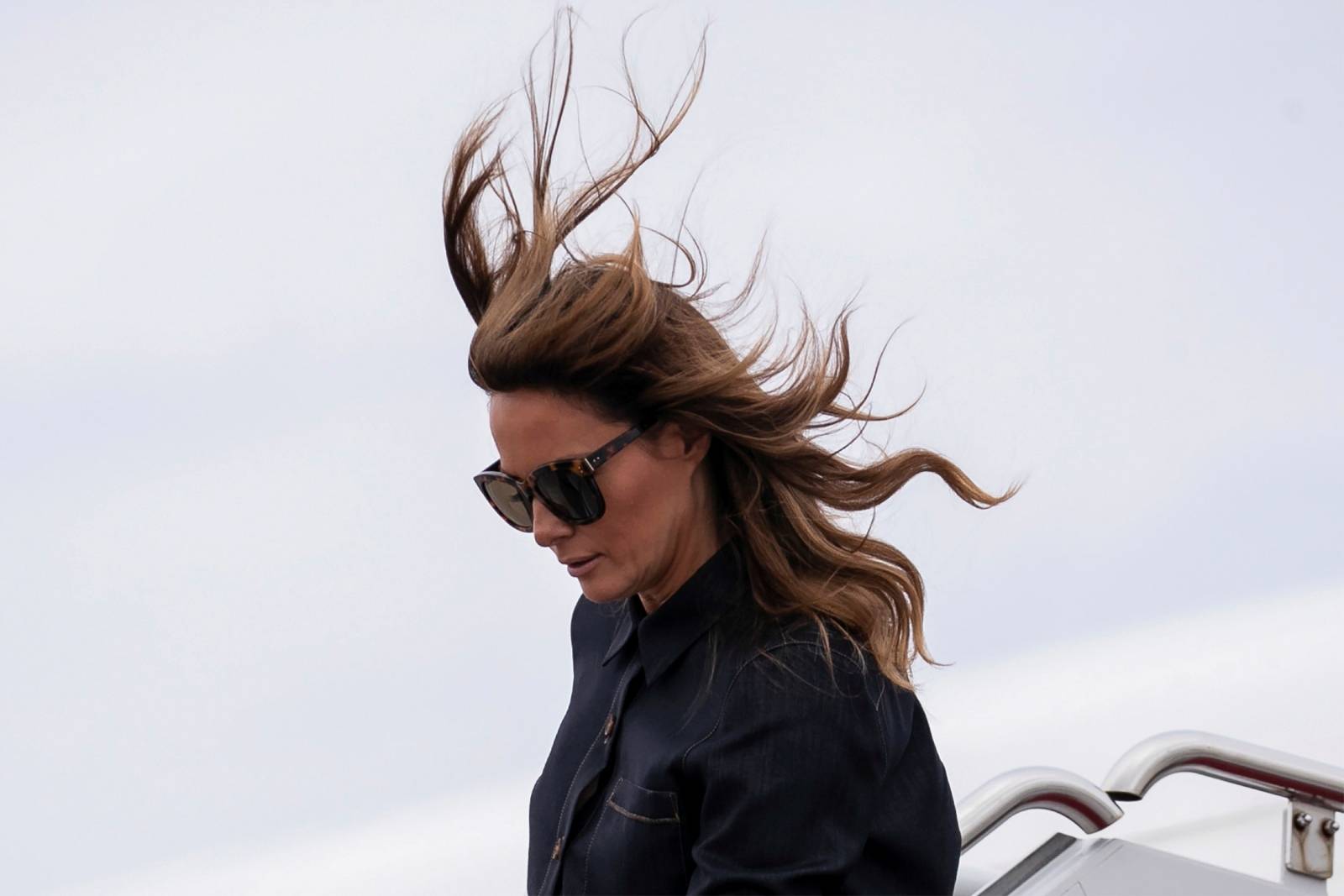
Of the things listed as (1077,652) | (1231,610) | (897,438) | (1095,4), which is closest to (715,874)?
(897,438)

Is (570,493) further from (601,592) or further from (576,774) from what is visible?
(576,774)

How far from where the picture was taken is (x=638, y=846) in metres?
1.08

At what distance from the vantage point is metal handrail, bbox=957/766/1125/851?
133 cm

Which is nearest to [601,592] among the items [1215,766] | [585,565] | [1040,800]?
[585,565]

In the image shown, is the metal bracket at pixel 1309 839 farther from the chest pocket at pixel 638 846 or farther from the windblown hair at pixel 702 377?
the chest pocket at pixel 638 846

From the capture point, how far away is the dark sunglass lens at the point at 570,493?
1.09 meters

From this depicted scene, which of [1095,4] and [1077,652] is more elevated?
[1095,4]

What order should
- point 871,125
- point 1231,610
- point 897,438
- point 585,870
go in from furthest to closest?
point 871,125 < point 1231,610 < point 897,438 < point 585,870

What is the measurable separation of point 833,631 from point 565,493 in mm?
193

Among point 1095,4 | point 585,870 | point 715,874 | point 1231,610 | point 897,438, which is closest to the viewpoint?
point 715,874

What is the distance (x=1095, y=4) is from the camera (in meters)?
4.30

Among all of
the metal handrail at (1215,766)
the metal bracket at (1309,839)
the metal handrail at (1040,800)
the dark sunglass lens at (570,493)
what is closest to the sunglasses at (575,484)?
the dark sunglass lens at (570,493)

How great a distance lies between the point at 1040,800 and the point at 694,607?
38 centimetres

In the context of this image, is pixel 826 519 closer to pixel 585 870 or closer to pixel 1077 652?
pixel 585 870
